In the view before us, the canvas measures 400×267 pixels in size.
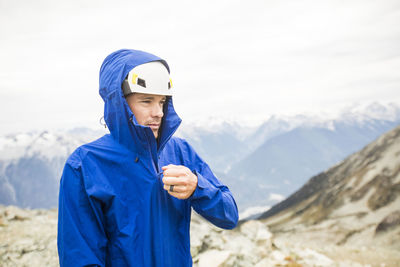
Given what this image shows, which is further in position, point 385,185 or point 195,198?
point 385,185

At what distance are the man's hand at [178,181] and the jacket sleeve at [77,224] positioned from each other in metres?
0.75

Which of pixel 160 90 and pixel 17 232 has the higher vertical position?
pixel 160 90

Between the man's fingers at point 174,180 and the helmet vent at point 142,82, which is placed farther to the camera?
the helmet vent at point 142,82

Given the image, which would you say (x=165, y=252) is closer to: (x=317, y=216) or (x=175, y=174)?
(x=175, y=174)

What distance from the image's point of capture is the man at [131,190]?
264 cm

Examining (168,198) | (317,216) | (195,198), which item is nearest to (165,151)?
(168,198)

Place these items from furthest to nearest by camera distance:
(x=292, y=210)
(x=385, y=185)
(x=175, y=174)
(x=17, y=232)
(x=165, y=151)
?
(x=292, y=210)
(x=385, y=185)
(x=17, y=232)
(x=165, y=151)
(x=175, y=174)

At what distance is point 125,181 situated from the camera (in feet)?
9.43

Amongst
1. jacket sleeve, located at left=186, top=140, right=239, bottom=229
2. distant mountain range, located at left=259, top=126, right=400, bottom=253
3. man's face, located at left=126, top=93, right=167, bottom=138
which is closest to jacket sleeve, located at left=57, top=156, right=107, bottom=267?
man's face, located at left=126, top=93, right=167, bottom=138

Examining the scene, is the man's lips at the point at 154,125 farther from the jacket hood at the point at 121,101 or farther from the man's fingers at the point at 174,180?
the man's fingers at the point at 174,180

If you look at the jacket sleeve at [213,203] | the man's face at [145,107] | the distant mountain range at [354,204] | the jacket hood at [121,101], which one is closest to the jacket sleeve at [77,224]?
the jacket hood at [121,101]

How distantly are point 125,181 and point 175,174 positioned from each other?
0.60 meters

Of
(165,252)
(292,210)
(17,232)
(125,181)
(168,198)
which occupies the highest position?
(125,181)

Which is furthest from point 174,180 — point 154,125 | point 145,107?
point 145,107
